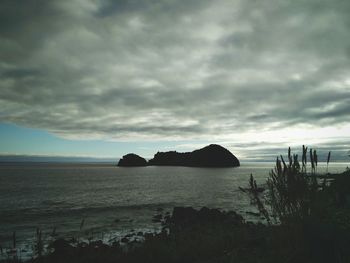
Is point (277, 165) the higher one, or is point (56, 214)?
point (277, 165)

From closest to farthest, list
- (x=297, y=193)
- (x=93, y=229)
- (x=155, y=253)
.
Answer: (x=297, y=193)
(x=155, y=253)
(x=93, y=229)

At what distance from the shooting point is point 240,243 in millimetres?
8133

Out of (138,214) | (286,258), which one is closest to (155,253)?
(286,258)

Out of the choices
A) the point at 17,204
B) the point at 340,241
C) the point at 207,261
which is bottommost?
the point at 17,204

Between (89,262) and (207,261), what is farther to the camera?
(89,262)

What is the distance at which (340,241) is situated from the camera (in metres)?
5.17

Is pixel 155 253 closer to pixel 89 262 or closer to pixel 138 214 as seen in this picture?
pixel 89 262

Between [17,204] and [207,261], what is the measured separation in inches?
1530

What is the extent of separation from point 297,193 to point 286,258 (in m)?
1.57

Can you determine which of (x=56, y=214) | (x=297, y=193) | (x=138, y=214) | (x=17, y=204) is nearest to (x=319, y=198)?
(x=297, y=193)

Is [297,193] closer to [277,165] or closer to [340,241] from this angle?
[277,165]

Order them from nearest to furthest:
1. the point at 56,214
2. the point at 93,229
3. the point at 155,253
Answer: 1. the point at 155,253
2. the point at 93,229
3. the point at 56,214

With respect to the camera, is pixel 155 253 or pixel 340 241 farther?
pixel 155 253

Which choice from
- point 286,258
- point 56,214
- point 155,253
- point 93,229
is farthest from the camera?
point 56,214
